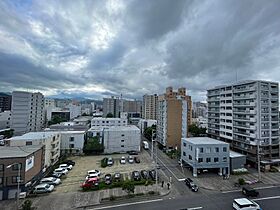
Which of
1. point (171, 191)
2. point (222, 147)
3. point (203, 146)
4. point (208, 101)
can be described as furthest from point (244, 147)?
point (171, 191)

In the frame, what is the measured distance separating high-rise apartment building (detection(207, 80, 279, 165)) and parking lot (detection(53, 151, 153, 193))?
16.2 m

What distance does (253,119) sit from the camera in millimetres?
28469

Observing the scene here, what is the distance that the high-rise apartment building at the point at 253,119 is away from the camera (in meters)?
27.9

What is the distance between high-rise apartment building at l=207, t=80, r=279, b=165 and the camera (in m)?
27.9

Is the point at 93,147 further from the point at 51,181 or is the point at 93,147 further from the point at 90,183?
the point at 90,183

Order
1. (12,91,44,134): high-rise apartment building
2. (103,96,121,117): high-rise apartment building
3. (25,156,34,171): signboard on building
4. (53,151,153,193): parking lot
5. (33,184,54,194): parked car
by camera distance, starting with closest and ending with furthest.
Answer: (25,156,34,171): signboard on building, (33,184,54,194): parked car, (53,151,153,193): parking lot, (12,91,44,134): high-rise apartment building, (103,96,121,117): high-rise apartment building

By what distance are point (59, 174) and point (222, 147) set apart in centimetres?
2231

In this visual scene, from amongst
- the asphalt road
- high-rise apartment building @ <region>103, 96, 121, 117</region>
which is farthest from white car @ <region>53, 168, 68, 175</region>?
high-rise apartment building @ <region>103, 96, 121, 117</region>

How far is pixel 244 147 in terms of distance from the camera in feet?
98.2

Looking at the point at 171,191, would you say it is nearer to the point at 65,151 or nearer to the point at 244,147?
the point at 244,147

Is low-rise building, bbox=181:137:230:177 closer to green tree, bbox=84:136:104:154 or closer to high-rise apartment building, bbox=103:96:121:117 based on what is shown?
green tree, bbox=84:136:104:154

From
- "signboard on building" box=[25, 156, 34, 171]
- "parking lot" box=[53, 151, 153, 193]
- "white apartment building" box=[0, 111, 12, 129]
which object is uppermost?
"white apartment building" box=[0, 111, 12, 129]

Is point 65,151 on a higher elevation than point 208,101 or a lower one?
lower

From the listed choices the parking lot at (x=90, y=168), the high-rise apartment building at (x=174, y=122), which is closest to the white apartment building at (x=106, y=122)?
the high-rise apartment building at (x=174, y=122)
